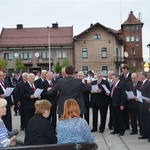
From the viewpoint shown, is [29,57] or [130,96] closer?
[130,96]

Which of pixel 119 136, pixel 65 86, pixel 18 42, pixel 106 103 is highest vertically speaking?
pixel 18 42

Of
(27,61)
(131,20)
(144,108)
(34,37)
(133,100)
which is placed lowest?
(144,108)

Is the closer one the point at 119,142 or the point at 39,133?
the point at 39,133

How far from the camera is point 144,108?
960 cm

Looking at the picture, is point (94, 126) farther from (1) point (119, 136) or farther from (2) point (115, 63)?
(2) point (115, 63)

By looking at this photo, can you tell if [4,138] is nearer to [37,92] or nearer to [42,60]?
[37,92]

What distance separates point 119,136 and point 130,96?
1281mm

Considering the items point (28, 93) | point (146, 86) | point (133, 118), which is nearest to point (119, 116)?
point (133, 118)

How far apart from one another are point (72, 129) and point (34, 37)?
56166mm

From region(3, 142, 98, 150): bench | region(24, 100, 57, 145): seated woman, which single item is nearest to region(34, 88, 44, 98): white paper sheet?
region(24, 100, 57, 145): seated woman

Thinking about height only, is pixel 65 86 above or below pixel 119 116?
above

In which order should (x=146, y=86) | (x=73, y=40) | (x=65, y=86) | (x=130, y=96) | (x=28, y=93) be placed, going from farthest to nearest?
(x=73, y=40), (x=28, y=93), (x=130, y=96), (x=146, y=86), (x=65, y=86)

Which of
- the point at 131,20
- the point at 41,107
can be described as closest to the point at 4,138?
the point at 41,107

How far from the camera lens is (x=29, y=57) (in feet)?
196
